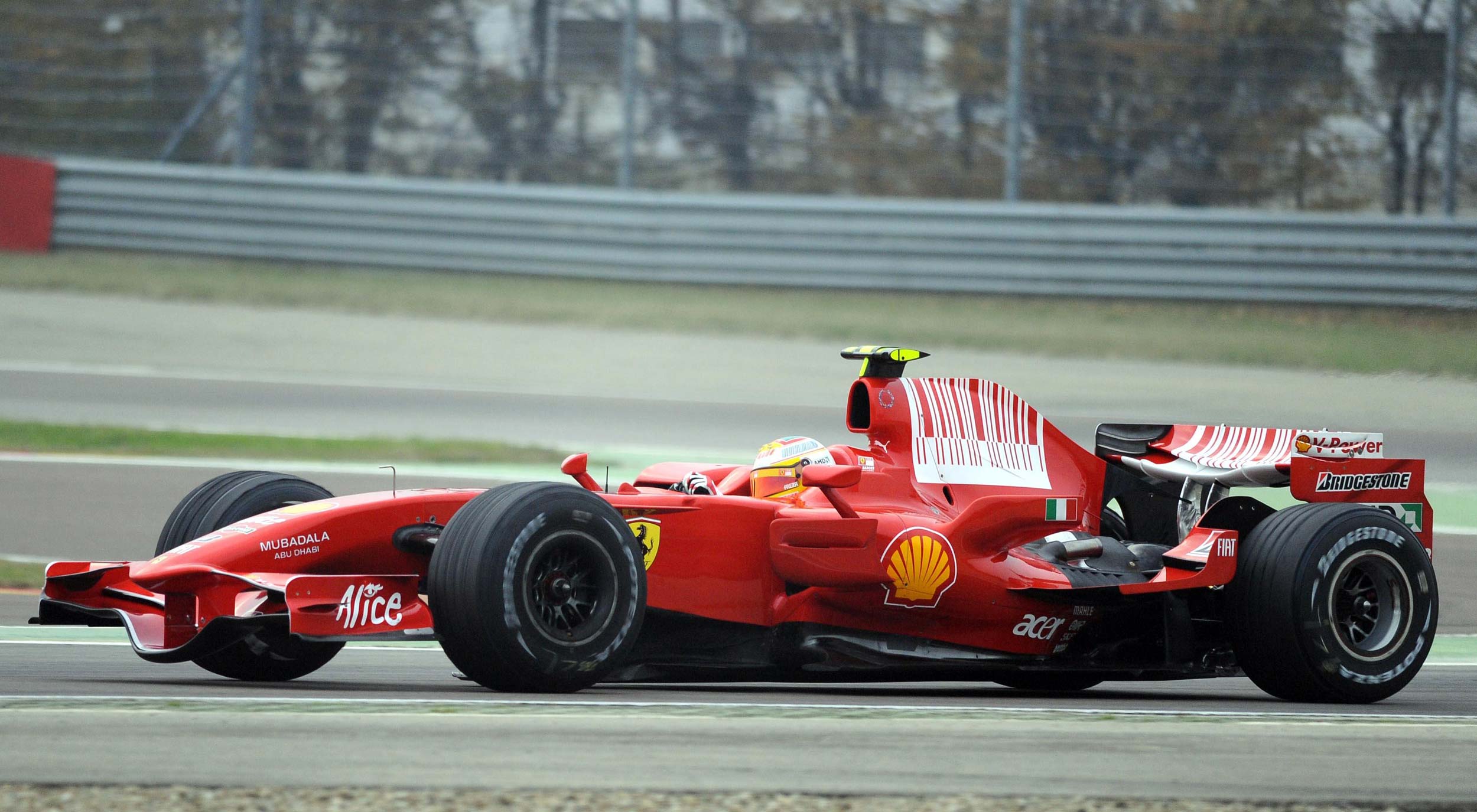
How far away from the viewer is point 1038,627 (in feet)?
20.0

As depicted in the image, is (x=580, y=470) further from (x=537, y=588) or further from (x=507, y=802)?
(x=507, y=802)

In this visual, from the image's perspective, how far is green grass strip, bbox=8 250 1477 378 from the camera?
15.7 m

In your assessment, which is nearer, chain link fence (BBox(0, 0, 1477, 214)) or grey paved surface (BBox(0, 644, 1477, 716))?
grey paved surface (BBox(0, 644, 1477, 716))

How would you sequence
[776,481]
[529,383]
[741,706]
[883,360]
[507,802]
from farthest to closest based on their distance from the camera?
[529,383]
[883,360]
[776,481]
[741,706]
[507,802]

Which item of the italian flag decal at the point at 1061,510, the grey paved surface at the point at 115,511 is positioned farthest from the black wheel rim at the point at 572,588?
the grey paved surface at the point at 115,511

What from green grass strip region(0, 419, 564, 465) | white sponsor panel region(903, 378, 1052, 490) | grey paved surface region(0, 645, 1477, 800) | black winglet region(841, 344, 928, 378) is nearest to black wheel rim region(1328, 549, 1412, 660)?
grey paved surface region(0, 645, 1477, 800)

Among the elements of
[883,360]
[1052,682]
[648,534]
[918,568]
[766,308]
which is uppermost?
[766,308]

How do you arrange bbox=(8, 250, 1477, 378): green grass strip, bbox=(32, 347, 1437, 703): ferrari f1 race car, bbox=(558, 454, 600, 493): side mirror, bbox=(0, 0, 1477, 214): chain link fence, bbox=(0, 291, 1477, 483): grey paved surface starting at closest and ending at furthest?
bbox=(32, 347, 1437, 703): ferrari f1 race car → bbox=(558, 454, 600, 493): side mirror → bbox=(0, 291, 1477, 483): grey paved surface → bbox=(8, 250, 1477, 378): green grass strip → bbox=(0, 0, 1477, 214): chain link fence

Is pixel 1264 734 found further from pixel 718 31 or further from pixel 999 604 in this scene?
pixel 718 31

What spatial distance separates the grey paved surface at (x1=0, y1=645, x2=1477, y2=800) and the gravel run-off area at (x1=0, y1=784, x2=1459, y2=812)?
50mm

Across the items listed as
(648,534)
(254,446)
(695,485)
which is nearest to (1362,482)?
(695,485)

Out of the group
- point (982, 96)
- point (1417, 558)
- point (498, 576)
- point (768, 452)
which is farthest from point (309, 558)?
point (982, 96)

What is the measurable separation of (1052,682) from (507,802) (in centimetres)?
330

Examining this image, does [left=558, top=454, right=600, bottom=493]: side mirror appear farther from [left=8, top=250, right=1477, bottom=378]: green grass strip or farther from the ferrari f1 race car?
[left=8, top=250, right=1477, bottom=378]: green grass strip
